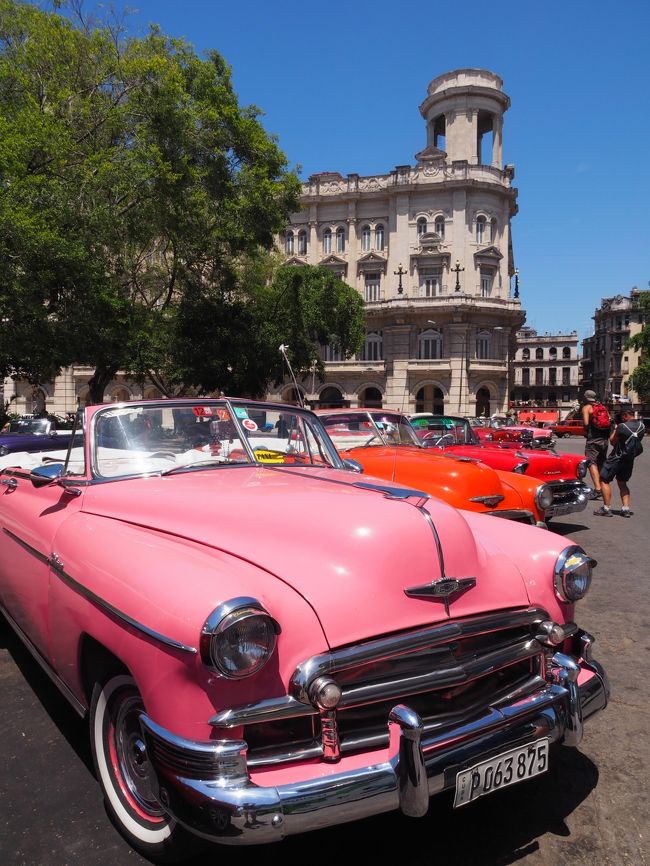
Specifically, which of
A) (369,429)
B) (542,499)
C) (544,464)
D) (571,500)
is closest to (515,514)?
(542,499)

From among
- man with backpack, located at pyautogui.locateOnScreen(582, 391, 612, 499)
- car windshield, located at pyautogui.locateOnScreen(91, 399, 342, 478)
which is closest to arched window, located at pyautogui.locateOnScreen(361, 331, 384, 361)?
man with backpack, located at pyautogui.locateOnScreen(582, 391, 612, 499)

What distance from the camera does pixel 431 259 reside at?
148 ft

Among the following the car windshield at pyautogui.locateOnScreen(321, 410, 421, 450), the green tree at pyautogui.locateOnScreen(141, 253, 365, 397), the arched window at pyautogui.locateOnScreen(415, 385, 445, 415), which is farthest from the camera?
the arched window at pyautogui.locateOnScreen(415, 385, 445, 415)

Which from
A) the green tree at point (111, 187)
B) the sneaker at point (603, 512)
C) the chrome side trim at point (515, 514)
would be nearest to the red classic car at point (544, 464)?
the chrome side trim at point (515, 514)

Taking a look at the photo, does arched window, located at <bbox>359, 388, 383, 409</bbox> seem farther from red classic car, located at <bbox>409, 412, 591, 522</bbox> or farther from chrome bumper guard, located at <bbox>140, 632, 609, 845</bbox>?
chrome bumper guard, located at <bbox>140, 632, 609, 845</bbox>

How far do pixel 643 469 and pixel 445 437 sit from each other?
1069 cm

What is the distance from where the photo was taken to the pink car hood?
6.84 feet

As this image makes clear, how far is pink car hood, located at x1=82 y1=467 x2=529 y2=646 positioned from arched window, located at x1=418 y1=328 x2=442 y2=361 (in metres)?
43.7

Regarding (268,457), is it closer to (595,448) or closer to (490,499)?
(490,499)

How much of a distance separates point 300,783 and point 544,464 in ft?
24.4

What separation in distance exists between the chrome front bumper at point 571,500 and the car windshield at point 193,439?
4595mm

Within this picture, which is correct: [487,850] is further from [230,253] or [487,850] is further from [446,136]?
[446,136]

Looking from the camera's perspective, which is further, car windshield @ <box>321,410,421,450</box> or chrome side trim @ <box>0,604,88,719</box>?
car windshield @ <box>321,410,421,450</box>

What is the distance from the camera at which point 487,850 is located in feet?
7.47
